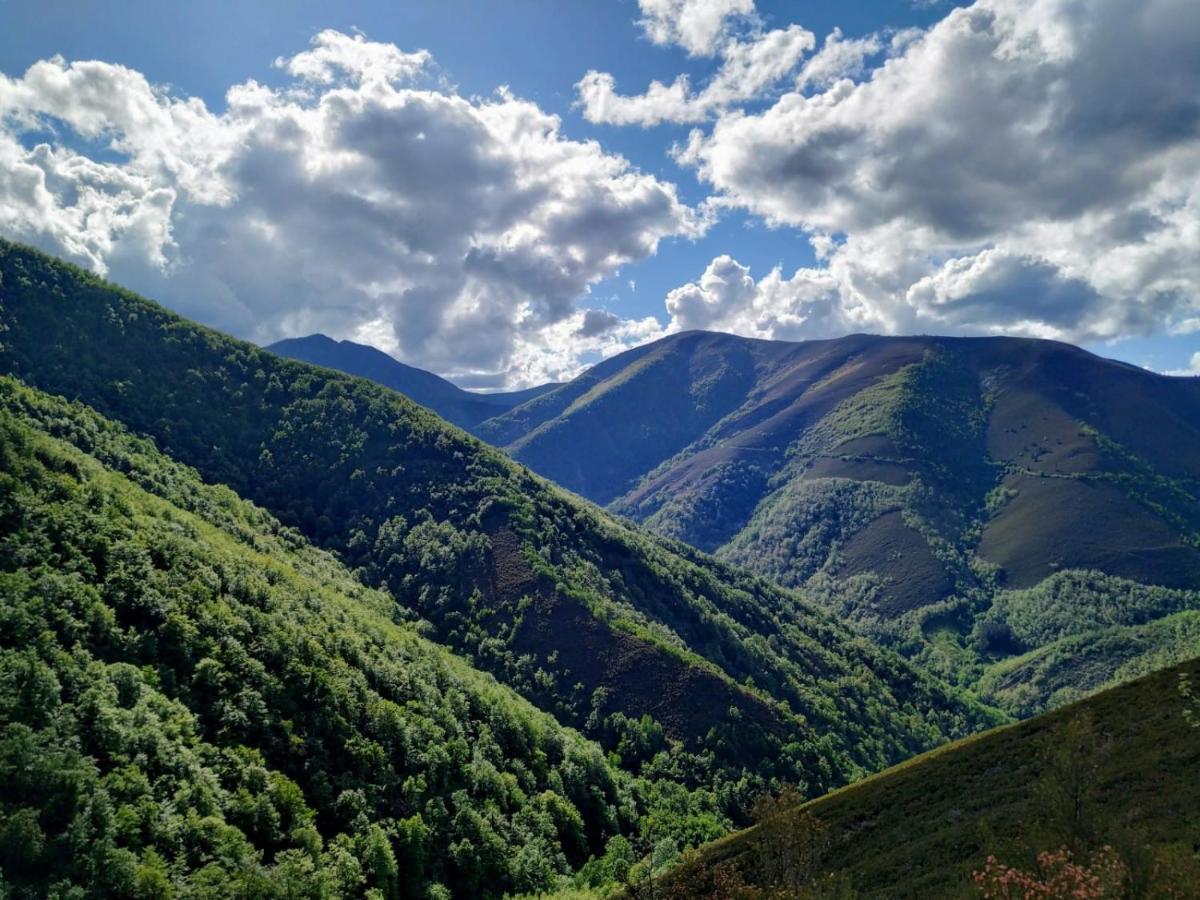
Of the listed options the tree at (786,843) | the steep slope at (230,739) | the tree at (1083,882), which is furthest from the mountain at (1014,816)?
the steep slope at (230,739)

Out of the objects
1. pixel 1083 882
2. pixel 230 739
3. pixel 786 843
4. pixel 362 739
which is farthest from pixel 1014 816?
pixel 230 739

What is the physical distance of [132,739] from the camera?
6419cm

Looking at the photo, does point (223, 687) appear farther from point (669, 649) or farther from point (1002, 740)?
point (669, 649)

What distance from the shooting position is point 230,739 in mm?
76750

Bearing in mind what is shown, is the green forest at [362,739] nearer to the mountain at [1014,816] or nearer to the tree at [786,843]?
the tree at [786,843]

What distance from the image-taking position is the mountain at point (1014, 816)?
34.8 m

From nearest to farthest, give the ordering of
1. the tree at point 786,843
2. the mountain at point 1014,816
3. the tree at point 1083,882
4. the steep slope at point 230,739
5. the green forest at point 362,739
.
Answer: the tree at point 1083,882 → the mountain at point 1014,816 → the tree at point 786,843 → the green forest at point 362,739 → the steep slope at point 230,739

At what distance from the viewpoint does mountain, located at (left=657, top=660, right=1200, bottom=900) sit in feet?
114

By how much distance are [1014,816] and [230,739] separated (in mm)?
78345

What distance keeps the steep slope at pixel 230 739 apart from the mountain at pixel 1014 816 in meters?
35.4

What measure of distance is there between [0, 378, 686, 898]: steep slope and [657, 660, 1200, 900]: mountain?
35.4 metres

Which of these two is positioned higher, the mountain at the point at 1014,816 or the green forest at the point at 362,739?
the mountain at the point at 1014,816

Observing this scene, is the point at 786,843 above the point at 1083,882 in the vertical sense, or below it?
below

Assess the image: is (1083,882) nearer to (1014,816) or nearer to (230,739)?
(1014,816)
